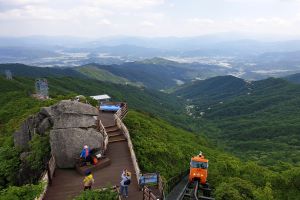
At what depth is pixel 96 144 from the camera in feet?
88.6

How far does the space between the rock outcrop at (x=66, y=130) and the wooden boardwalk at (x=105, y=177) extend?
1437mm

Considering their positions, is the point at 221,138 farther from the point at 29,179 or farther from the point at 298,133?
the point at 29,179

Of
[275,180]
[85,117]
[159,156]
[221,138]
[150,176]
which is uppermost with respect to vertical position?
[85,117]

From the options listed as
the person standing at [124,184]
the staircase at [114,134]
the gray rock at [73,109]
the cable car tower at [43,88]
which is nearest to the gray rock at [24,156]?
the gray rock at [73,109]

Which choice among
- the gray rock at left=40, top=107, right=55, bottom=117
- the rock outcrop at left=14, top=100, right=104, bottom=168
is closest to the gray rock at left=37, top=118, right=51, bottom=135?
the rock outcrop at left=14, top=100, right=104, bottom=168

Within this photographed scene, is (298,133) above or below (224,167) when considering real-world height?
below

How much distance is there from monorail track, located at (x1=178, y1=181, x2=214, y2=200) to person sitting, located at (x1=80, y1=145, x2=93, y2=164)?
321 inches

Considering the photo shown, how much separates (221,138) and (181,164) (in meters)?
139

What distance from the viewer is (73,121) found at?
28031mm

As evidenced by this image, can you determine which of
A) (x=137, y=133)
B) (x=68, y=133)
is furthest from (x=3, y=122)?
(x=68, y=133)

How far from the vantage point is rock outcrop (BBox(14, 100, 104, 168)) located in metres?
26.0

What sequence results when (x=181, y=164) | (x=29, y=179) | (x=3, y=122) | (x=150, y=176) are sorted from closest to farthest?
1. (x=150, y=176)
2. (x=29, y=179)
3. (x=181, y=164)
4. (x=3, y=122)

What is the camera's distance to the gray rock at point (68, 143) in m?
25.9

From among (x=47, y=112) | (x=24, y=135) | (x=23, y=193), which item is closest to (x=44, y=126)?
(x=47, y=112)
